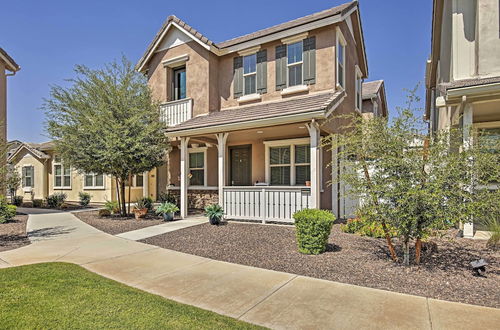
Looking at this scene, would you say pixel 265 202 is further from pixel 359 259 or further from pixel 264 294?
pixel 264 294

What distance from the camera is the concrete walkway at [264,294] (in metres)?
3.32

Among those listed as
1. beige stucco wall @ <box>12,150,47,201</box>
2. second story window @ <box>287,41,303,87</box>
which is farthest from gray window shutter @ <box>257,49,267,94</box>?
beige stucco wall @ <box>12,150,47,201</box>

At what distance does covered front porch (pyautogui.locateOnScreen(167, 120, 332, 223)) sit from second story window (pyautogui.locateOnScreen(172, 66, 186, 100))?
2436mm

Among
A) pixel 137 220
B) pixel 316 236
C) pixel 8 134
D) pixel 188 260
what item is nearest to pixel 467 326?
pixel 316 236

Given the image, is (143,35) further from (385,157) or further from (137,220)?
(385,157)

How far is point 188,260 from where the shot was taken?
5910mm

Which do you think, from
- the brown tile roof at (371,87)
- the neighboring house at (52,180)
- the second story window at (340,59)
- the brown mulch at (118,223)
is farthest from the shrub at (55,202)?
the brown tile roof at (371,87)

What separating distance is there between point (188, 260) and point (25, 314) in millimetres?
2877

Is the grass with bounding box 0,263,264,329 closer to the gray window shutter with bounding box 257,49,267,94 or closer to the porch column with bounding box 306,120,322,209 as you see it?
the porch column with bounding box 306,120,322,209

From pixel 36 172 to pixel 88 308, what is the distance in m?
21.0

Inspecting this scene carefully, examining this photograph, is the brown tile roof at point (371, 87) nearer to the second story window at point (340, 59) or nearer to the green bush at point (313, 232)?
the second story window at point (340, 59)

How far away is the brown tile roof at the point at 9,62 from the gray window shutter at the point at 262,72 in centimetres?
1362

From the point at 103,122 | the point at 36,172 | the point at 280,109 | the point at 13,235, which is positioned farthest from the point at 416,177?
the point at 36,172

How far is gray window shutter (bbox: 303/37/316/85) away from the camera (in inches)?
420
